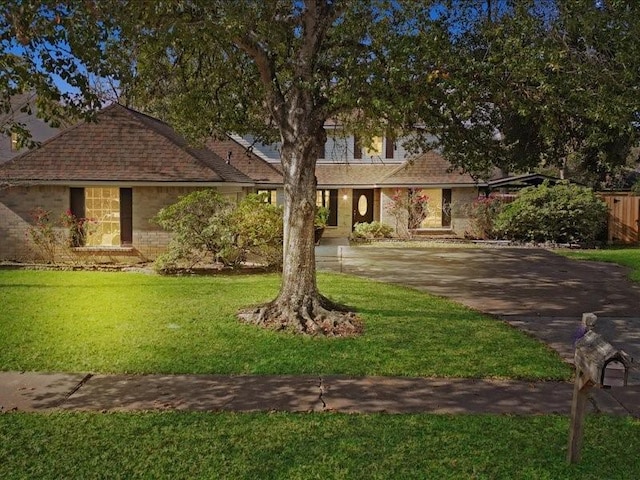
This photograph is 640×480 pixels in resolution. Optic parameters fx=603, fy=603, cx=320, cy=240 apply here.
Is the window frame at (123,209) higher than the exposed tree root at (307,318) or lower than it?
higher

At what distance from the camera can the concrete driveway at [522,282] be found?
9.91 meters

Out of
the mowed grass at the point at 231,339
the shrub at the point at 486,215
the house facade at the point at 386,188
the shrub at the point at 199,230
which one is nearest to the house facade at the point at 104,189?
the shrub at the point at 199,230

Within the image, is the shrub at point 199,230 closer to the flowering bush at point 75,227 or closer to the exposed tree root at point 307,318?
the flowering bush at point 75,227

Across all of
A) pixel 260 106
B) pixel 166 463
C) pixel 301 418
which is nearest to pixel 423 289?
pixel 260 106

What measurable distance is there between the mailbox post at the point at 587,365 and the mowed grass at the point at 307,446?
244 millimetres

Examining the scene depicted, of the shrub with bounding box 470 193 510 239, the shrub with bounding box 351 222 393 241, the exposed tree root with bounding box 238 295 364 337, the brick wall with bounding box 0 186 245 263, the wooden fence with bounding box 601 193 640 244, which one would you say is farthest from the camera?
the shrub with bounding box 351 222 393 241

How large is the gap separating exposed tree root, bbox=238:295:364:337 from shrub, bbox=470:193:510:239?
59.3ft

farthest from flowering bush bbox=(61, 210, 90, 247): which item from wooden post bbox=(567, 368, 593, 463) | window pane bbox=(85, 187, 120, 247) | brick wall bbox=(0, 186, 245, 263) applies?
wooden post bbox=(567, 368, 593, 463)

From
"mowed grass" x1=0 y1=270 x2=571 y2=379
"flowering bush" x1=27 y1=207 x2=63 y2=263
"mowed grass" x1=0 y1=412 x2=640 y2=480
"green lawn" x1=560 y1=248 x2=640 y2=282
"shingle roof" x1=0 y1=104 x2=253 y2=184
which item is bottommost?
"mowed grass" x1=0 y1=412 x2=640 y2=480

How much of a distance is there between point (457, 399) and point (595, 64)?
5.94 metres

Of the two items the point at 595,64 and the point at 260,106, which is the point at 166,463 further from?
the point at 260,106

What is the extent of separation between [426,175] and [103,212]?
14.8 metres

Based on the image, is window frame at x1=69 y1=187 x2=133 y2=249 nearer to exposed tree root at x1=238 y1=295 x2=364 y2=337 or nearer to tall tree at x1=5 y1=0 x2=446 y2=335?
tall tree at x1=5 y1=0 x2=446 y2=335

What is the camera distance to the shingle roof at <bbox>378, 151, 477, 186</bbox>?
89.5 feet
